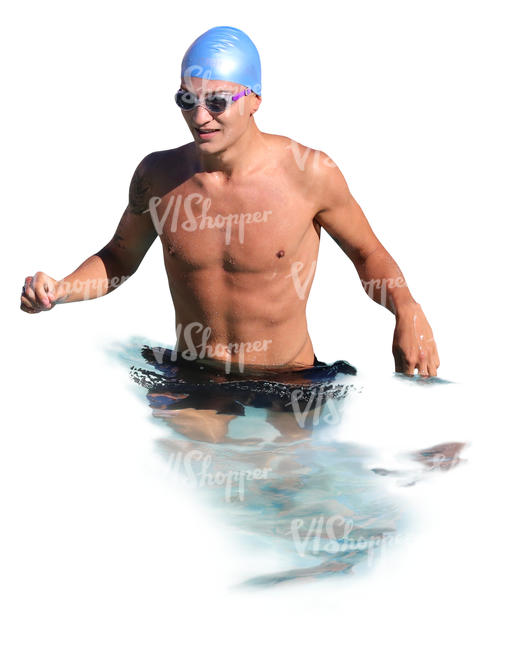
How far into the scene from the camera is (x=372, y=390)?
5.50m

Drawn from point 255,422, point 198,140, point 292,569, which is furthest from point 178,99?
point 292,569

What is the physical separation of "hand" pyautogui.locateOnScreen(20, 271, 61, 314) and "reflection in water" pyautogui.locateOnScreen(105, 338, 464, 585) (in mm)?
517

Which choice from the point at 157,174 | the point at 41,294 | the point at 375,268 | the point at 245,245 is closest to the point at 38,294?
the point at 41,294

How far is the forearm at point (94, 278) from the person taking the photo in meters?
5.39

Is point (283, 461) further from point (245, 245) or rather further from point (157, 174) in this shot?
point (157, 174)

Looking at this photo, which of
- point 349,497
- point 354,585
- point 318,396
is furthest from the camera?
point 318,396

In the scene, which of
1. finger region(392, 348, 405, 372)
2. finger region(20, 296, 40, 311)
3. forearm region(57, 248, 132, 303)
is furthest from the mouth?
finger region(392, 348, 405, 372)

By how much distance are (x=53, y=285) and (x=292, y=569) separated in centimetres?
137

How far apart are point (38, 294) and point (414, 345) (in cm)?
138

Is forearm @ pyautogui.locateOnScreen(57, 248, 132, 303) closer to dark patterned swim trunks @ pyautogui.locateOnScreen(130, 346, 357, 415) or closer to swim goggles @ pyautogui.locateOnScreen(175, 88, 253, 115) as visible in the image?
dark patterned swim trunks @ pyautogui.locateOnScreen(130, 346, 357, 415)

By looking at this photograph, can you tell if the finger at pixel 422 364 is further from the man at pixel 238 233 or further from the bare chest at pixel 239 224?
the bare chest at pixel 239 224

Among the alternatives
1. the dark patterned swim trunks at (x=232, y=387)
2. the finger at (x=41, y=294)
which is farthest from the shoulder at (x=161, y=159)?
the dark patterned swim trunks at (x=232, y=387)

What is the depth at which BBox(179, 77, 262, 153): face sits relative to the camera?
16.5ft

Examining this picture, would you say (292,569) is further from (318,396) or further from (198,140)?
(198,140)
